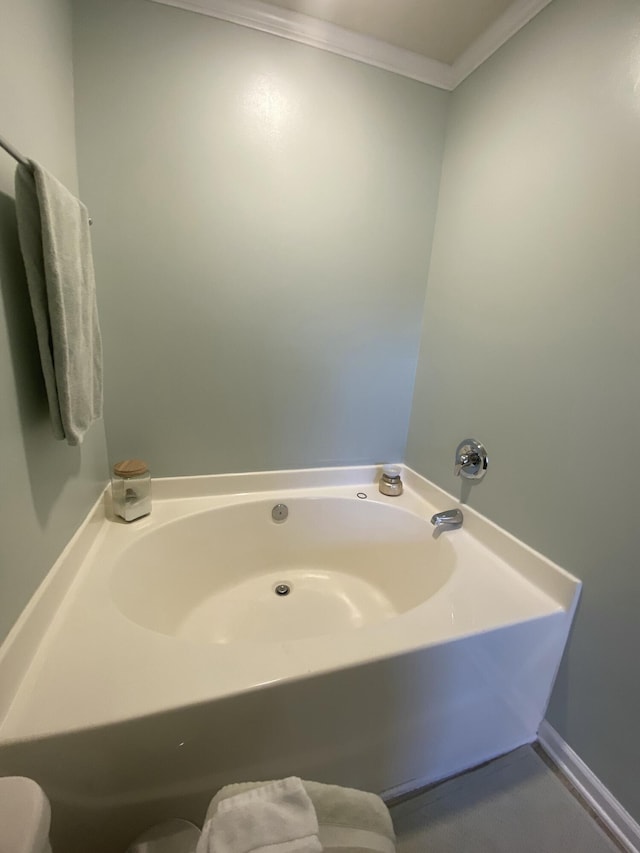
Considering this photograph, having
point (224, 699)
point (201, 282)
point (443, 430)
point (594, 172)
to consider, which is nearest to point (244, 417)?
point (201, 282)

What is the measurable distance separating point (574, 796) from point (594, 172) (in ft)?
5.69

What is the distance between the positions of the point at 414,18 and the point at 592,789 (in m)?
2.46

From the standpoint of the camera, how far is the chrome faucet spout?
138 centimetres

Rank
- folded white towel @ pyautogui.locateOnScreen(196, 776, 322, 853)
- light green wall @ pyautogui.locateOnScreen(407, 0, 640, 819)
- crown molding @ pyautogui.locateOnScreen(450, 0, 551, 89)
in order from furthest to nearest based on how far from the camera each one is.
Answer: crown molding @ pyautogui.locateOnScreen(450, 0, 551, 89), light green wall @ pyautogui.locateOnScreen(407, 0, 640, 819), folded white towel @ pyautogui.locateOnScreen(196, 776, 322, 853)

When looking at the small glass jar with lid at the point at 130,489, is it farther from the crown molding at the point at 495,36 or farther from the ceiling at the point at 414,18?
the crown molding at the point at 495,36

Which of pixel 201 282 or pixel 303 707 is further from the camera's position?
pixel 201 282

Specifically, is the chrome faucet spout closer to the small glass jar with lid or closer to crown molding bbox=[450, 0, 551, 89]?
the small glass jar with lid

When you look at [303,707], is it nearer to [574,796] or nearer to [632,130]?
[574,796]

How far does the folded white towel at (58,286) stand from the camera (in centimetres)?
72

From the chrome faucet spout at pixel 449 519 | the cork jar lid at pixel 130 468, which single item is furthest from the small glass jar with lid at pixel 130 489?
the chrome faucet spout at pixel 449 519

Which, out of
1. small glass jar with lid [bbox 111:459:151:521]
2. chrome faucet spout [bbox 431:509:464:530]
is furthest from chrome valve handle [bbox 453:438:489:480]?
small glass jar with lid [bbox 111:459:151:521]

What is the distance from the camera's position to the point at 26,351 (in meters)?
0.81

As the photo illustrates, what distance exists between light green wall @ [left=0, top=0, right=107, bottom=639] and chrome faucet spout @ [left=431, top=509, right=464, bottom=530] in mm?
1268

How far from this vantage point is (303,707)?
78cm
